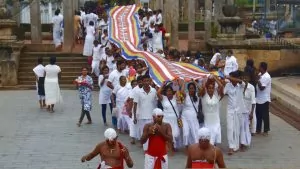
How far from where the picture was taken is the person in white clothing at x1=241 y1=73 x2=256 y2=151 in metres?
11.8

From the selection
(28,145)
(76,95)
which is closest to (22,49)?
(76,95)

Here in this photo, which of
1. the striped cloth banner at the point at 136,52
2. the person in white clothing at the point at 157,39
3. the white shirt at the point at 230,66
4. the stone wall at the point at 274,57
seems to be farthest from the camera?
the stone wall at the point at 274,57

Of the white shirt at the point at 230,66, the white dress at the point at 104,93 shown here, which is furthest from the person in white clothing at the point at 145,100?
the white shirt at the point at 230,66

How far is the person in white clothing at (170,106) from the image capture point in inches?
445

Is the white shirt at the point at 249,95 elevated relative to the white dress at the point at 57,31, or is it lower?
lower

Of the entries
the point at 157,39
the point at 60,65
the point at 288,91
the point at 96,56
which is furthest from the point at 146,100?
the point at 60,65

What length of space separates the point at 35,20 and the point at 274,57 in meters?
8.50

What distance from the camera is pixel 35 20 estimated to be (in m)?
22.0

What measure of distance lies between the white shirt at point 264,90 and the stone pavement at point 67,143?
31.5 inches

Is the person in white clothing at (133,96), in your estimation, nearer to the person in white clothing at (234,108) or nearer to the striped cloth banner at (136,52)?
the striped cloth banner at (136,52)

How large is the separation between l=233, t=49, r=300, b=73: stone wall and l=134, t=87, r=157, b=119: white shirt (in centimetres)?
919

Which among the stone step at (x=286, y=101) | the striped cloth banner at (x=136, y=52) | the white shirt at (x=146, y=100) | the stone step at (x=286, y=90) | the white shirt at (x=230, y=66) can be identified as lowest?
the stone step at (x=286, y=101)

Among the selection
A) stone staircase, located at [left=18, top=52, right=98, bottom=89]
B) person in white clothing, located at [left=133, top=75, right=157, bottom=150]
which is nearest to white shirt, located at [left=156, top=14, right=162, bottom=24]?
stone staircase, located at [left=18, top=52, right=98, bottom=89]

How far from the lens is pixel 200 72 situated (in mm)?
12266
